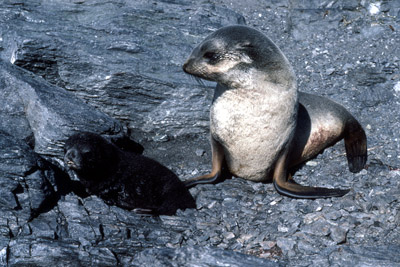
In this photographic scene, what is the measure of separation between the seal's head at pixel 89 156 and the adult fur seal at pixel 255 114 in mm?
895

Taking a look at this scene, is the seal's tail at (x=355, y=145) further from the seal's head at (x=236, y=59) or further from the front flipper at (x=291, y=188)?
the seal's head at (x=236, y=59)

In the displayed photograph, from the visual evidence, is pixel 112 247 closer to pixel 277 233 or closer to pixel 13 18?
pixel 277 233

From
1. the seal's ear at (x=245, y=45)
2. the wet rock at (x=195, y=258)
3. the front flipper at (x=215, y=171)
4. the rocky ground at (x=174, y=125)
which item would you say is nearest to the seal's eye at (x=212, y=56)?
the seal's ear at (x=245, y=45)

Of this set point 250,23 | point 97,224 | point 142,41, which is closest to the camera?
point 97,224

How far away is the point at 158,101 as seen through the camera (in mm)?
6586

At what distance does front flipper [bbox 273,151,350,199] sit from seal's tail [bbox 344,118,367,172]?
0.59 metres

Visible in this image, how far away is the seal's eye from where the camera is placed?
4.98 metres

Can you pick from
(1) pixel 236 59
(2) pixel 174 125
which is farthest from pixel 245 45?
(2) pixel 174 125

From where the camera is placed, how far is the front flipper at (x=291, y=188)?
5.07 metres

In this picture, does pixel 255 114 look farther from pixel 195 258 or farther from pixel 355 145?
pixel 195 258

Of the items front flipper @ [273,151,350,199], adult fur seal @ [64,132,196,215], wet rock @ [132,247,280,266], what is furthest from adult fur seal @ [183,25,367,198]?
wet rock @ [132,247,280,266]

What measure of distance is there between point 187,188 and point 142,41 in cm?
243

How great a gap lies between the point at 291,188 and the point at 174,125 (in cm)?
190

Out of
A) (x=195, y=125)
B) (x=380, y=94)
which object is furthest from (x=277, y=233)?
(x=380, y=94)
